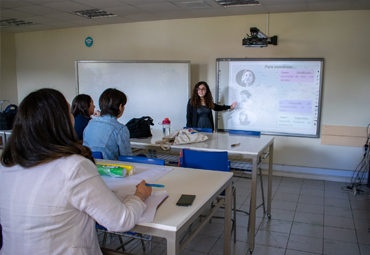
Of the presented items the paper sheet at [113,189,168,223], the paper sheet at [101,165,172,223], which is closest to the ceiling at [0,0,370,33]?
the paper sheet at [101,165,172,223]

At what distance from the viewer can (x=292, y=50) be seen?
4.65 m

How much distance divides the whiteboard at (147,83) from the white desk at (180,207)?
10.5 feet

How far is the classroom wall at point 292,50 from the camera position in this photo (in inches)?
174

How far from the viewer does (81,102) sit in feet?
10.1

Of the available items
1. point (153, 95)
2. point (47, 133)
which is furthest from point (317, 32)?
point (47, 133)

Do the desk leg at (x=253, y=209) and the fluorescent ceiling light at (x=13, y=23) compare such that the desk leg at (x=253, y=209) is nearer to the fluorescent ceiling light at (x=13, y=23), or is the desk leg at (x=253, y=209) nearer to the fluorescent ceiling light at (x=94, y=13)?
the fluorescent ceiling light at (x=94, y=13)

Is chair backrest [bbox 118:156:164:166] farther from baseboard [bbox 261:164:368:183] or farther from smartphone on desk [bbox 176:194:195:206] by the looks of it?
baseboard [bbox 261:164:368:183]

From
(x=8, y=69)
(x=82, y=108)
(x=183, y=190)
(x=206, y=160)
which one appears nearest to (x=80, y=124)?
(x=82, y=108)

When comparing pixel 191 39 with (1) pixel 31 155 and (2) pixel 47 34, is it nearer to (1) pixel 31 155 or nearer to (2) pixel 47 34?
(2) pixel 47 34

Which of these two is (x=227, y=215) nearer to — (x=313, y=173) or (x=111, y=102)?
(x=111, y=102)

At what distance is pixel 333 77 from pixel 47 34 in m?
5.37

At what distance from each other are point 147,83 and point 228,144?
9.02ft

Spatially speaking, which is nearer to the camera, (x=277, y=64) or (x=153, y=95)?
(x=277, y=64)

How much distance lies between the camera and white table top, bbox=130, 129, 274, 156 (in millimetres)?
2720
